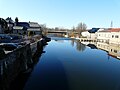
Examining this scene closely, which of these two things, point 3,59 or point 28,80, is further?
point 28,80

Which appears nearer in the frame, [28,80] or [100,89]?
[100,89]

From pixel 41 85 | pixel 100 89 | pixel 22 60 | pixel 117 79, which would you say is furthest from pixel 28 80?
pixel 117 79

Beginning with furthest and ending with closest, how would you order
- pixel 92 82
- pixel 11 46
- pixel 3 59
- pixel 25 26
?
pixel 25 26
pixel 11 46
pixel 92 82
pixel 3 59

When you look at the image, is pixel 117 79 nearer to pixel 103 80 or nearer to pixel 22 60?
pixel 103 80

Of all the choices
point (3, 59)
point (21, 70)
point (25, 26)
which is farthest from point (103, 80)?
point (25, 26)

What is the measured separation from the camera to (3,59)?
61.5 feet

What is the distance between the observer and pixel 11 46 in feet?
101

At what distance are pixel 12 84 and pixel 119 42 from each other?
5567 centimetres

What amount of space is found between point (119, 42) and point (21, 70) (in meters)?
50.4

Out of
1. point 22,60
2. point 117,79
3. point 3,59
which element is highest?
point 3,59

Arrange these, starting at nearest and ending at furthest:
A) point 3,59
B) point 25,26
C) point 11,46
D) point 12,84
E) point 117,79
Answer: point 3,59 < point 12,84 < point 117,79 < point 11,46 < point 25,26

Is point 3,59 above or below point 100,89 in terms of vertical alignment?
above

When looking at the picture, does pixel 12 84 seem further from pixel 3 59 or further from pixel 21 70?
pixel 21 70

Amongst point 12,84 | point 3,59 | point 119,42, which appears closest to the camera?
point 3,59
